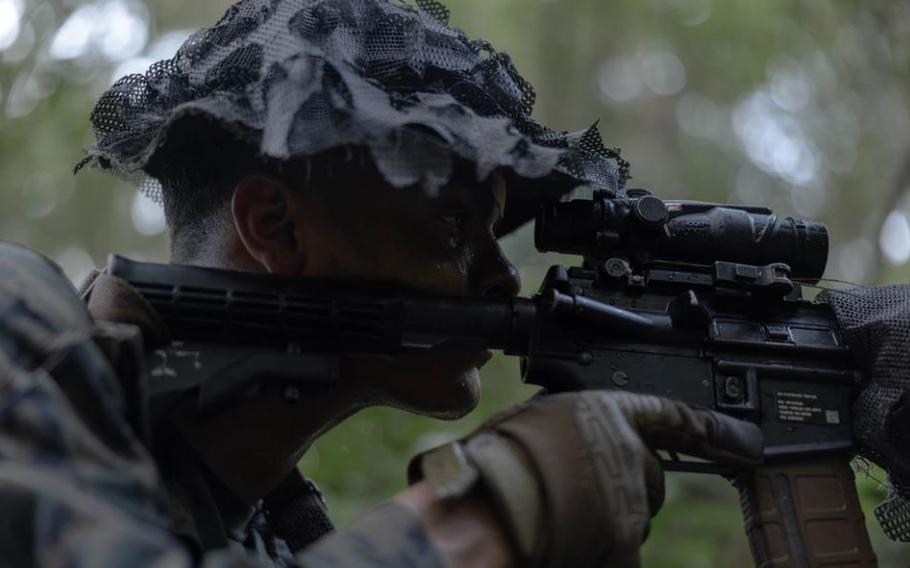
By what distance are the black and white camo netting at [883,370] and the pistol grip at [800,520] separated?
15cm

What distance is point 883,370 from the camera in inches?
101

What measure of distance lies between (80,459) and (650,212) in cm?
153

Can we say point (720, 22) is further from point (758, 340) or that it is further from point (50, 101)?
point (758, 340)

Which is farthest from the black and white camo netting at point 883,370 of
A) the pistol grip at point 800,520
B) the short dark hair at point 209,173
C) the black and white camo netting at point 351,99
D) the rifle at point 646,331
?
the short dark hair at point 209,173

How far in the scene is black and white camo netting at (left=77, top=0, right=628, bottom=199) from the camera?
218 centimetres

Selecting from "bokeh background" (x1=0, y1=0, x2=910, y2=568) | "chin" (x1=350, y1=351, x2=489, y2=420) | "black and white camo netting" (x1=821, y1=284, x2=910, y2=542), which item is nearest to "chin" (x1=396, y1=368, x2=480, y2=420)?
"chin" (x1=350, y1=351, x2=489, y2=420)

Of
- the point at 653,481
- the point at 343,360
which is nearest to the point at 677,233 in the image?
the point at 653,481

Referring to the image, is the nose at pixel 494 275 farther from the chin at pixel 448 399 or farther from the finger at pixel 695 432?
the finger at pixel 695 432

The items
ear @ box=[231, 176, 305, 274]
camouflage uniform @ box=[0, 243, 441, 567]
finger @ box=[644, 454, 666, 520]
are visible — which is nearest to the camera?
camouflage uniform @ box=[0, 243, 441, 567]

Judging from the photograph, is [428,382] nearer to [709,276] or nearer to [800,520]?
[709,276]

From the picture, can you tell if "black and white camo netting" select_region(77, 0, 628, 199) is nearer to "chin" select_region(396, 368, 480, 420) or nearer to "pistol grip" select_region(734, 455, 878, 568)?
"chin" select_region(396, 368, 480, 420)

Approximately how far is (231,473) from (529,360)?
28.5 inches

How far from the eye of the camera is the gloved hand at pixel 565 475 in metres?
1.89

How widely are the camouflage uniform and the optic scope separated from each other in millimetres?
1095
